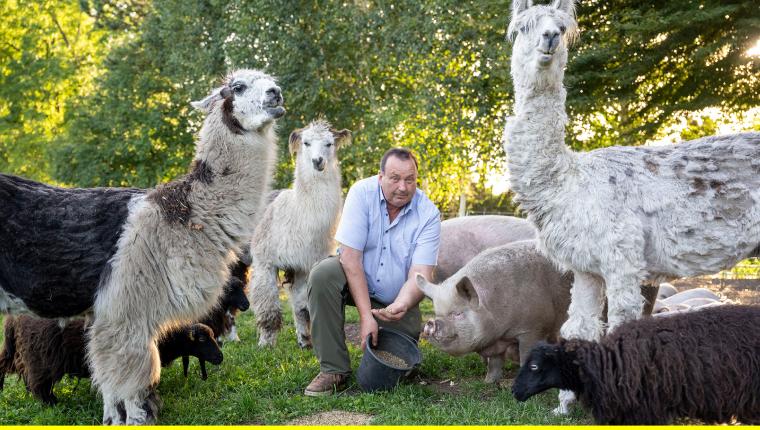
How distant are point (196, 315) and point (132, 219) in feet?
2.49

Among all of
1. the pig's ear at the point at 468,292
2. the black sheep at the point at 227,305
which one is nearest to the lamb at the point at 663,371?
the pig's ear at the point at 468,292

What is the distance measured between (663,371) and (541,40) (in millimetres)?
2224

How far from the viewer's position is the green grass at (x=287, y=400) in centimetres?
520

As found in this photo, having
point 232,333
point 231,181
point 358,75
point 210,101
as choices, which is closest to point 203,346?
point 231,181

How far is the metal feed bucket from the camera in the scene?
18.9 ft

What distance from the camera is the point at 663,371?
4.53 m

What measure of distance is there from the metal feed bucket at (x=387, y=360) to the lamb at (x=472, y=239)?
173cm

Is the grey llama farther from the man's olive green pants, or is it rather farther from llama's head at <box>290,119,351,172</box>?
llama's head at <box>290,119,351,172</box>

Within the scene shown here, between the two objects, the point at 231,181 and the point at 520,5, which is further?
the point at 520,5

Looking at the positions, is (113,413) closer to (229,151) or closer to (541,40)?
(229,151)

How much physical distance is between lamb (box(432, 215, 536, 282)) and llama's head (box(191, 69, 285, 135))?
3.05 meters

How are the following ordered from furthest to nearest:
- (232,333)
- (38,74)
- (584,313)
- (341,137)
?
(38,74) < (341,137) < (232,333) < (584,313)

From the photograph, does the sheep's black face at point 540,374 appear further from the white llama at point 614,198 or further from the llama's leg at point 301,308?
the llama's leg at point 301,308

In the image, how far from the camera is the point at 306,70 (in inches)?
892
